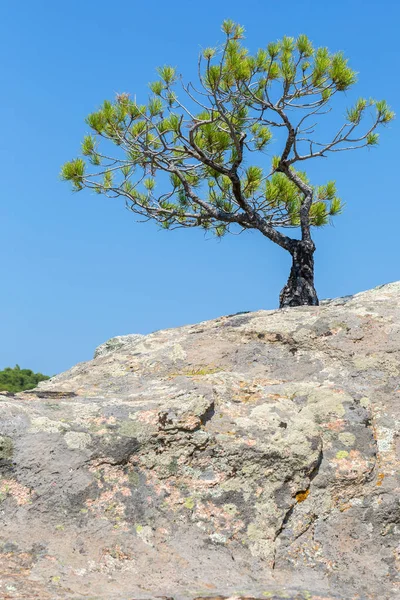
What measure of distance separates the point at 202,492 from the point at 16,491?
96 cm

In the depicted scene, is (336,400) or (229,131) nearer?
(336,400)

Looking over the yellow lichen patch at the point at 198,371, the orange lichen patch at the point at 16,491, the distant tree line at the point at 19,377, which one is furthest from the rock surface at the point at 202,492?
the distant tree line at the point at 19,377

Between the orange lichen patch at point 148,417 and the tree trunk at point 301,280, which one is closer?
the orange lichen patch at point 148,417

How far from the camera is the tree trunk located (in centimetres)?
1055

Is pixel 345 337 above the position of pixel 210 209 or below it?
below

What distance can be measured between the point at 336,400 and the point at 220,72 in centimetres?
691

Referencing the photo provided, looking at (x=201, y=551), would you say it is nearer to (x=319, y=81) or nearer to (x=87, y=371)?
(x=87, y=371)

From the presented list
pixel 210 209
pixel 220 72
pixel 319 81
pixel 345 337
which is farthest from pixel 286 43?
pixel 345 337

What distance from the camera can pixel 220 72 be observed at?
9.66 metres

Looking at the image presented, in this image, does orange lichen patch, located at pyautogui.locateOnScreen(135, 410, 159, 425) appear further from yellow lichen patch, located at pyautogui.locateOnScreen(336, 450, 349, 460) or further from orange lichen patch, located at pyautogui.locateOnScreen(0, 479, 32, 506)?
yellow lichen patch, located at pyautogui.locateOnScreen(336, 450, 349, 460)

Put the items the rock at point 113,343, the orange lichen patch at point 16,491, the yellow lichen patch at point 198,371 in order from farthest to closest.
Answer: the rock at point 113,343 < the yellow lichen patch at point 198,371 < the orange lichen patch at point 16,491

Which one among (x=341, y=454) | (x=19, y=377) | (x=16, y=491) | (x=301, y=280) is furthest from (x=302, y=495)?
(x=19, y=377)

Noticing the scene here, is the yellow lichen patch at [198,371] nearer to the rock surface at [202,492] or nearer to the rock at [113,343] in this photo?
the rock surface at [202,492]

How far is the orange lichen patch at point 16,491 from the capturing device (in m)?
3.29
